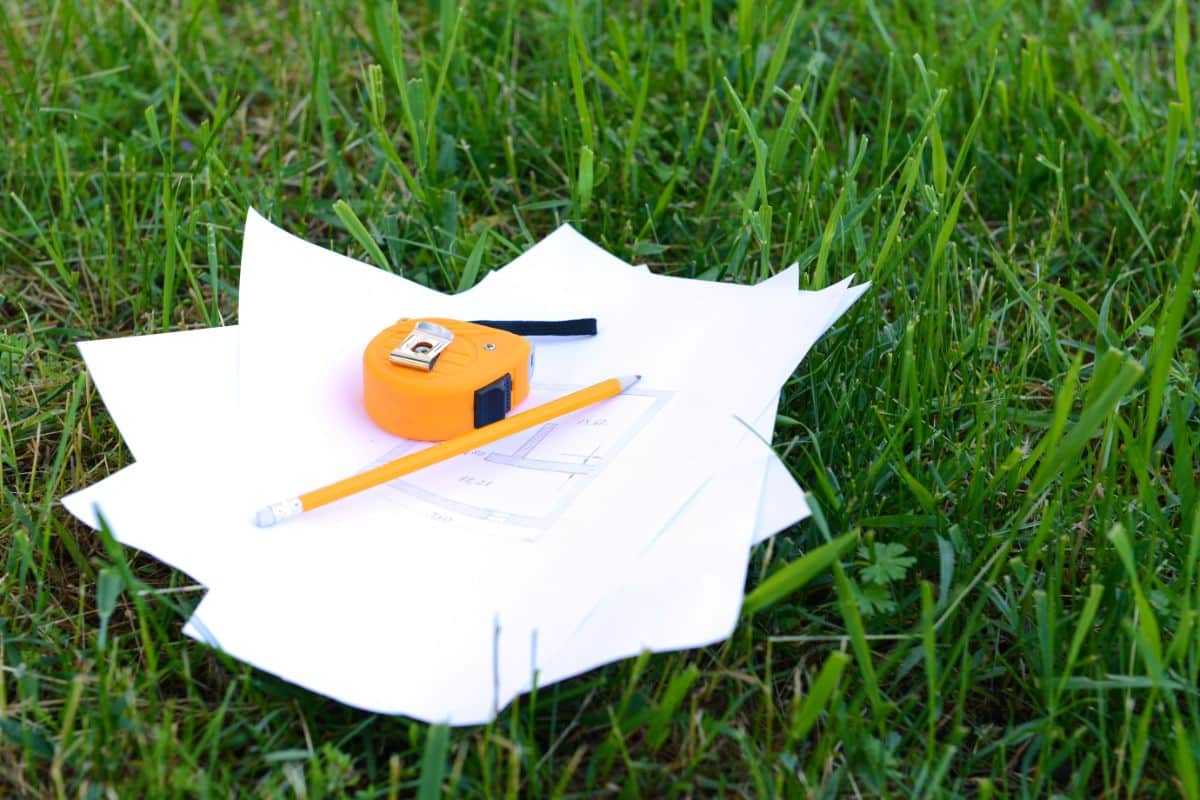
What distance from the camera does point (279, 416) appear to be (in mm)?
1442

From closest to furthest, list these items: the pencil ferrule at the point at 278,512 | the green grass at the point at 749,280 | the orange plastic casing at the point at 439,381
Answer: the green grass at the point at 749,280, the pencil ferrule at the point at 278,512, the orange plastic casing at the point at 439,381

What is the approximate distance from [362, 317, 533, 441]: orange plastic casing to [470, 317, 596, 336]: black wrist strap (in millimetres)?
92

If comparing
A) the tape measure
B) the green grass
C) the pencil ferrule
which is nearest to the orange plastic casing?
the tape measure

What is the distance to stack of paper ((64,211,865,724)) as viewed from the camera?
1.16 meters

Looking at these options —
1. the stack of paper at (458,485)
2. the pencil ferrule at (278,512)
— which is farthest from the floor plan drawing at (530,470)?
the pencil ferrule at (278,512)

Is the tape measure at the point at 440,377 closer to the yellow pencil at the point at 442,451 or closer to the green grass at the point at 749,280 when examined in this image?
the yellow pencil at the point at 442,451

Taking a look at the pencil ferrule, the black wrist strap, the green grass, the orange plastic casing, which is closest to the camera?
the green grass

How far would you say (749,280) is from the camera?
5.87 ft

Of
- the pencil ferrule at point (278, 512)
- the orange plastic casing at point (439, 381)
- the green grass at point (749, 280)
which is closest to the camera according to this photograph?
the green grass at point (749, 280)

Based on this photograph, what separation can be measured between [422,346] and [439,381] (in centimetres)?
7

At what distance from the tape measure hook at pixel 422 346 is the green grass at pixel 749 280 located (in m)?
0.29

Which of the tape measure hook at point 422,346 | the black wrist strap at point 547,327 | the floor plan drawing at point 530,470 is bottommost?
the floor plan drawing at point 530,470

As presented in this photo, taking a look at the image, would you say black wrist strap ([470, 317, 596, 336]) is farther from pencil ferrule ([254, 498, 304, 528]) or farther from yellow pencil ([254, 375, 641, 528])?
pencil ferrule ([254, 498, 304, 528])

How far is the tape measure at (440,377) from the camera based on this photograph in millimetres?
1409
